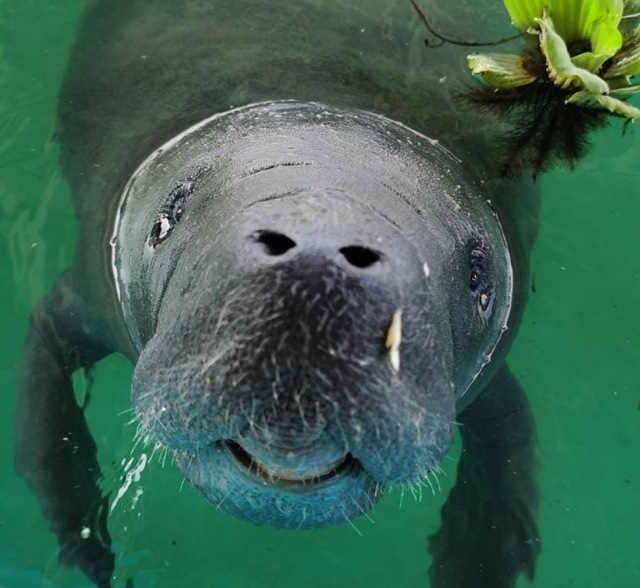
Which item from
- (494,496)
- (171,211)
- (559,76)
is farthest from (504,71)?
(494,496)

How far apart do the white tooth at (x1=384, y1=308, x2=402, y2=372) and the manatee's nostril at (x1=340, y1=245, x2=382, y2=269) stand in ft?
0.55

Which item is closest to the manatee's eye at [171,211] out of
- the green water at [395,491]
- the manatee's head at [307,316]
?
the manatee's head at [307,316]

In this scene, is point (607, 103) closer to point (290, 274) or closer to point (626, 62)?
point (626, 62)

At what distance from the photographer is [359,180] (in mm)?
3506

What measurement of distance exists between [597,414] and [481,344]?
6.89 ft

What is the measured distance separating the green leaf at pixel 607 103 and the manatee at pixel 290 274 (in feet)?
1.82

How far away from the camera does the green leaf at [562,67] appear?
4.93m

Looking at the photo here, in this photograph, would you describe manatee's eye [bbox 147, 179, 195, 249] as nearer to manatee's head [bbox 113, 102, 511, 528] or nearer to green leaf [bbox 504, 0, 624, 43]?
manatee's head [bbox 113, 102, 511, 528]

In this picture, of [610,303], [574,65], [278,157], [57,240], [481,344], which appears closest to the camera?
[278,157]

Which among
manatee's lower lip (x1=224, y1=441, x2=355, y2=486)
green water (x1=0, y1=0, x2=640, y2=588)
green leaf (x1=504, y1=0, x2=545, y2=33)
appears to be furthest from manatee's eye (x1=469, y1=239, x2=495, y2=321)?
green water (x1=0, y1=0, x2=640, y2=588)

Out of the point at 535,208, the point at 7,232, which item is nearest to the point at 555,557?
the point at 535,208

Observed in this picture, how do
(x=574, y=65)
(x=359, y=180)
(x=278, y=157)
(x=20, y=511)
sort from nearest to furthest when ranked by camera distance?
1. (x=359, y=180)
2. (x=278, y=157)
3. (x=574, y=65)
4. (x=20, y=511)

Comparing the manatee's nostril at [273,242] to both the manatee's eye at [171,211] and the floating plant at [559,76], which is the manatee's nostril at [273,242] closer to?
the manatee's eye at [171,211]

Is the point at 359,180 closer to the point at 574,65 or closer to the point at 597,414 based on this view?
the point at 574,65
